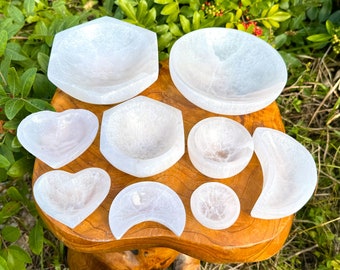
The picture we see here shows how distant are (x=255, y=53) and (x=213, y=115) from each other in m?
0.27

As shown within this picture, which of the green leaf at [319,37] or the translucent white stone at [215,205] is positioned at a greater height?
the translucent white stone at [215,205]

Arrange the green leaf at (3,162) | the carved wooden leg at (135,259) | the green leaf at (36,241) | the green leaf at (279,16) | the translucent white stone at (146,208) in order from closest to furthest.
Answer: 1. the translucent white stone at (146,208)
2. the green leaf at (3,162)
3. the green leaf at (36,241)
4. the carved wooden leg at (135,259)
5. the green leaf at (279,16)

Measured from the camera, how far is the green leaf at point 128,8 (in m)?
1.62

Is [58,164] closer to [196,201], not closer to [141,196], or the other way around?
[141,196]

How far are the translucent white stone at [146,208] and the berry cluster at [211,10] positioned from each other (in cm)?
82

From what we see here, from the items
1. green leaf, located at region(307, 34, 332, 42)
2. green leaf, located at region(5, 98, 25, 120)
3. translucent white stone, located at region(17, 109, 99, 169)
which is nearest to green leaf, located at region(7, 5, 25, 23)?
green leaf, located at region(5, 98, 25, 120)

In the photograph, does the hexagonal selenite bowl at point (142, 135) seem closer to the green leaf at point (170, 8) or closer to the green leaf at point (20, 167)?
the green leaf at point (20, 167)

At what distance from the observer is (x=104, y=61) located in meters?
1.47

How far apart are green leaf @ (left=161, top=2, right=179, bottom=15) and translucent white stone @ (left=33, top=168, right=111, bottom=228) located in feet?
2.50

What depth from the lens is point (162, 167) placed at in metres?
1.22

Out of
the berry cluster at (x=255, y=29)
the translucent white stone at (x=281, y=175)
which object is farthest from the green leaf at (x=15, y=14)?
the translucent white stone at (x=281, y=175)

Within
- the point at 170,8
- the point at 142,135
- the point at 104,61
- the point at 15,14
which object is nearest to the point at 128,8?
the point at 170,8

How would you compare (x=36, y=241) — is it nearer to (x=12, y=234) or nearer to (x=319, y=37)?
(x=12, y=234)

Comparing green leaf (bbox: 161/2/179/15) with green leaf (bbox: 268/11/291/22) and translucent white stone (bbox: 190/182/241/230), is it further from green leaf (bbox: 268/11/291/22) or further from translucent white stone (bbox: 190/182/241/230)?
translucent white stone (bbox: 190/182/241/230)
